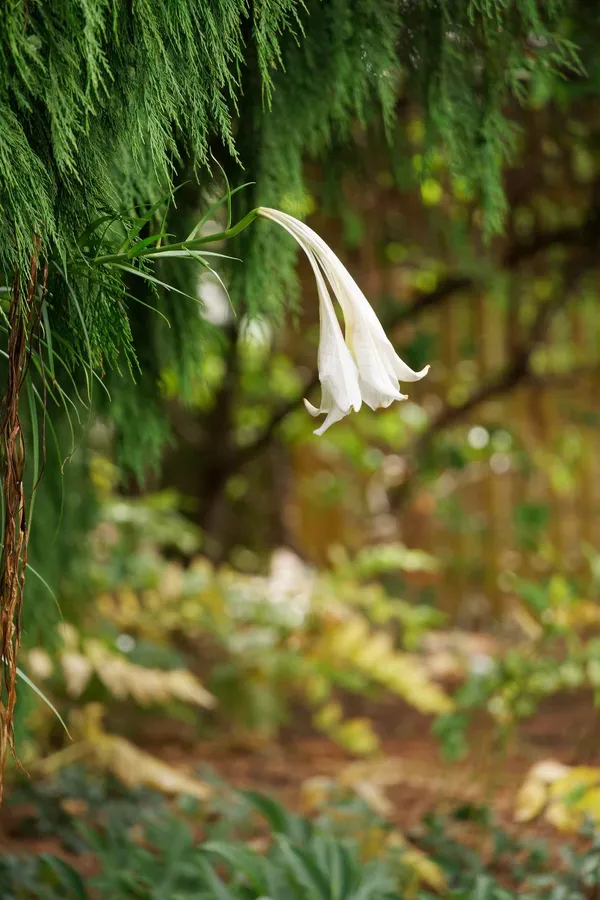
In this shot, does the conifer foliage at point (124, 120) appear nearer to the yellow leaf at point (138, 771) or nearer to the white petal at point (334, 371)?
the white petal at point (334, 371)

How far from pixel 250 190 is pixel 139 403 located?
1.27 feet

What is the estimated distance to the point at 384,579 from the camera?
11.8 ft

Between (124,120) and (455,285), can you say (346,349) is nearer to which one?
(124,120)

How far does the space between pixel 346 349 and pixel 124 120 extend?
30cm

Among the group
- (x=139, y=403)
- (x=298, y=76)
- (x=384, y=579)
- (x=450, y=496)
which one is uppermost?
(x=298, y=76)

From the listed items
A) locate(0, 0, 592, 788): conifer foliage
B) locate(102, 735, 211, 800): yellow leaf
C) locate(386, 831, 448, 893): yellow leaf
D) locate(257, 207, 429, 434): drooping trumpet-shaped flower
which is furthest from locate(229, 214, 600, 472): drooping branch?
locate(257, 207, 429, 434): drooping trumpet-shaped flower

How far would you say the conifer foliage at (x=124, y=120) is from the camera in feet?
2.52

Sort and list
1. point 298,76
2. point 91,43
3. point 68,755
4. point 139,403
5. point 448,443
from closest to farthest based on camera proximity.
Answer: point 91,43 → point 298,76 → point 139,403 → point 68,755 → point 448,443

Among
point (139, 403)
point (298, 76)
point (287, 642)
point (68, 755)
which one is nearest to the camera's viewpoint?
point (298, 76)

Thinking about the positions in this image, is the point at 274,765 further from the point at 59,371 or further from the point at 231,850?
the point at 59,371

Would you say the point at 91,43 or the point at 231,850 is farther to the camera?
the point at 231,850

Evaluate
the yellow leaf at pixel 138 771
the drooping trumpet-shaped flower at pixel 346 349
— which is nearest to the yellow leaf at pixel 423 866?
the yellow leaf at pixel 138 771

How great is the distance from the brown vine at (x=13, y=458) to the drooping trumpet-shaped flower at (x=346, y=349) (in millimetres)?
225

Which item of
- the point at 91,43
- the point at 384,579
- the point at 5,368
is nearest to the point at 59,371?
the point at 5,368
